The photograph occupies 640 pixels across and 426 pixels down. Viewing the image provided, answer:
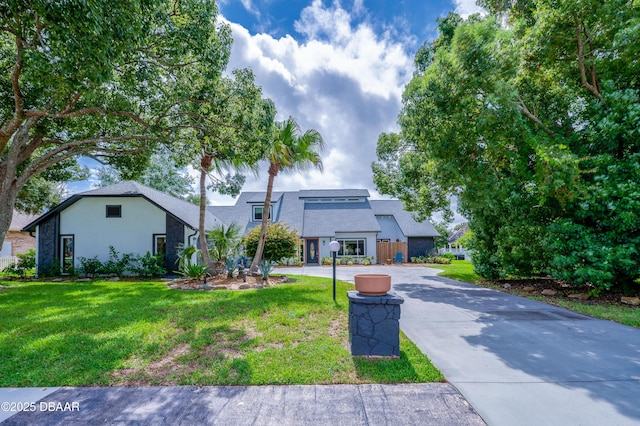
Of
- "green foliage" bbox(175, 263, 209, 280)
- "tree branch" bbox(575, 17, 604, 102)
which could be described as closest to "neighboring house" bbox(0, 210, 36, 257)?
"green foliage" bbox(175, 263, 209, 280)

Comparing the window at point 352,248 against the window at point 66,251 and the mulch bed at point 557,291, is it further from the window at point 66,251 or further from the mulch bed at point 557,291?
the window at point 66,251

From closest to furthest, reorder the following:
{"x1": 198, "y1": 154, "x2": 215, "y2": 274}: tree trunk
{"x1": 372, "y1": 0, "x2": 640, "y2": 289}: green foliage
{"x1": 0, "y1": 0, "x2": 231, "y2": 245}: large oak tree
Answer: {"x1": 0, "y1": 0, "x2": 231, "y2": 245}: large oak tree → {"x1": 372, "y1": 0, "x2": 640, "y2": 289}: green foliage → {"x1": 198, "y1": 154, "x2": 215, "y2": 274}: tree trunk

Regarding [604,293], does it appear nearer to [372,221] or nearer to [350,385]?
[350,385]

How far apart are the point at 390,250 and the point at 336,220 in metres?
5.09

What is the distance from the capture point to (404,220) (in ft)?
88.5

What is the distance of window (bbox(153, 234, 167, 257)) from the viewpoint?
14.0 metres

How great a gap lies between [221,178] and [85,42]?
25.4 ft

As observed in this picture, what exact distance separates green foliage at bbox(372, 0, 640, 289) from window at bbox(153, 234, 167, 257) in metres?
11.9

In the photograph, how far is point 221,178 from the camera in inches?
496

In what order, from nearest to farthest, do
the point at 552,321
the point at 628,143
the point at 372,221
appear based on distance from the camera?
1. the point at 552,321
2. the point at 628,143
3. the point at 372,221

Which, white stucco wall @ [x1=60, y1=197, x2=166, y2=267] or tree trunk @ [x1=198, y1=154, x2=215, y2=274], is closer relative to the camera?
tree trunk @ [x1=198, y1=154, x2=215, y2=274]

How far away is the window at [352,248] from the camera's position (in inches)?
942

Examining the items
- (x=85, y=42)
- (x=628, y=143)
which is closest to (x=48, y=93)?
(x=85, y=42)

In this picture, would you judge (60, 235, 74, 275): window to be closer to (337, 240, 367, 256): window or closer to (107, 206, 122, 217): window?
(107, 206, 122, 217): window
